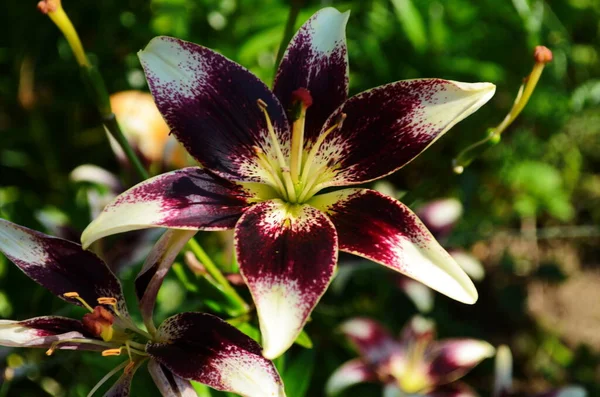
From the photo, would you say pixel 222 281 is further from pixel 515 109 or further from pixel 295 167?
pixel 515 109

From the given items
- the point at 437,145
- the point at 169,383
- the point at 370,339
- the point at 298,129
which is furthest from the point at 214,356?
the point at 437,145

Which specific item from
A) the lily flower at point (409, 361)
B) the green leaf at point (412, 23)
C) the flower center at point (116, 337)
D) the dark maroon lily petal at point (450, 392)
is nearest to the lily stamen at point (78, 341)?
the flower center at point (116, 337)

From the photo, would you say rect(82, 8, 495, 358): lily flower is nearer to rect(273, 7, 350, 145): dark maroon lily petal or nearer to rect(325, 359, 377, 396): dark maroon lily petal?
rect(273, 7, 350, 145): dark maroon lily petal

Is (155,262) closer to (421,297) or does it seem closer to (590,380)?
(421,297)

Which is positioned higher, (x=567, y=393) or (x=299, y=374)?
(x=299, y=374)

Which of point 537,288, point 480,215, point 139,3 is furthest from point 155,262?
point 537,288

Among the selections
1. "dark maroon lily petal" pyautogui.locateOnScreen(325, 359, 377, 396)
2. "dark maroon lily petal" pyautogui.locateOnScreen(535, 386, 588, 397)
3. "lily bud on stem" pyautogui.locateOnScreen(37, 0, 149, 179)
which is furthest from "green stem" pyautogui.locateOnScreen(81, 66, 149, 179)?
"dark maroon lily petal" pyautogui.locateOnScreen(535, 386, 588, 397)
